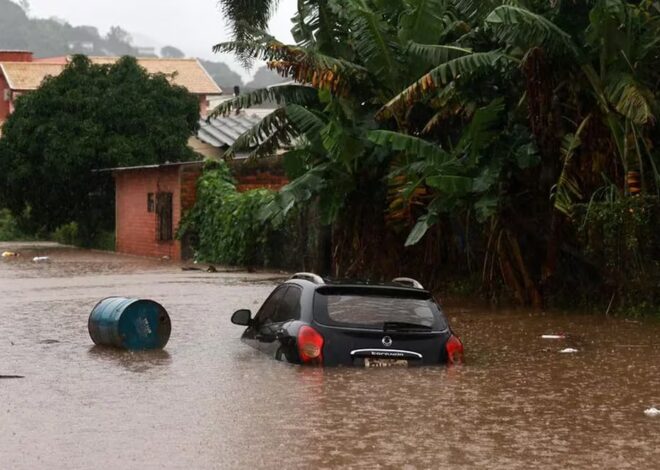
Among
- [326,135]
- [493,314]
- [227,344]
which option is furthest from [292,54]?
[227,344]

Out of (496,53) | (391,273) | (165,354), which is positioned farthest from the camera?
(391,273)

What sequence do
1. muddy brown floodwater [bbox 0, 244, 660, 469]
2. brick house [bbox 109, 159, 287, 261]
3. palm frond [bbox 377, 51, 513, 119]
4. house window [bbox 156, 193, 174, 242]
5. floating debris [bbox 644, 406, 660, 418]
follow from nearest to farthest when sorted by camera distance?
muddy brown floodwater [bbox 0, 244, 660, 469], floating debris [bbox 644, 406, 660, 418], palm frond [bbox 377, 51, 513, 119], brick house [bbox 109, 159, 287, 261], house window [bbox 156, 193, 174, 242]

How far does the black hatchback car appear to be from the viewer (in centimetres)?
1384

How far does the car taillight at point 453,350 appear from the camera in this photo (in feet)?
46.7

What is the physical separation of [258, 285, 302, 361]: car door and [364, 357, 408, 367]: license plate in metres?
0.78

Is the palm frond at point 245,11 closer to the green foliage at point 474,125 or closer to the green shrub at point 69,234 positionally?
the green foliage at point 474,125

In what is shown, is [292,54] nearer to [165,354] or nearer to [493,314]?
[493,314]

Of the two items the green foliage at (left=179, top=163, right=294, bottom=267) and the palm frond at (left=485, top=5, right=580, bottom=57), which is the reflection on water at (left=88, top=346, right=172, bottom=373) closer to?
the palm frond at (left=485, top=5, right=580, bottom=57)

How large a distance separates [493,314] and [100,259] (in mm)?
23789

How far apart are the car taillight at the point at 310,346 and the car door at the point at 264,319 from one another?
1.35 metres

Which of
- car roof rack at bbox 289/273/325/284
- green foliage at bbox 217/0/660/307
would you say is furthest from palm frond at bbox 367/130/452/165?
car roof rack at bbox 289/273/325/284

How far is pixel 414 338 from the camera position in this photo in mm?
14023

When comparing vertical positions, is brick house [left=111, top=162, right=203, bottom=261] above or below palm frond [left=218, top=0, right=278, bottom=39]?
below

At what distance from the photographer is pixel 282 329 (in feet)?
47.4
